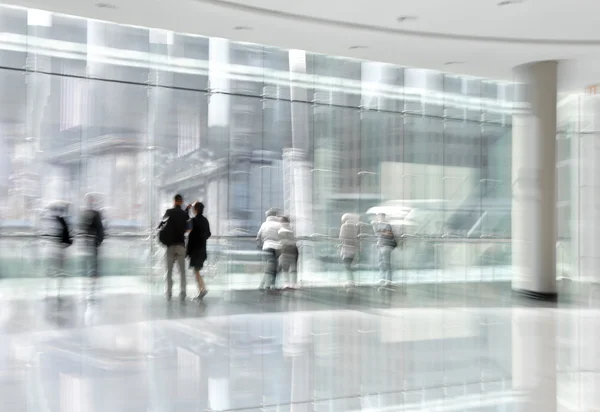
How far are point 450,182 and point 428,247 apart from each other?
2.14m

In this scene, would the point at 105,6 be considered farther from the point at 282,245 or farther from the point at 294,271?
the point at 294,271

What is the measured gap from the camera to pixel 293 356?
23.1 feet

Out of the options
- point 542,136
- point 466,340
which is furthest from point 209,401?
point 542,136

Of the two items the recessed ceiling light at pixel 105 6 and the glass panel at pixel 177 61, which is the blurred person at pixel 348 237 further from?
the recessed ceiling light at pixel 105 6

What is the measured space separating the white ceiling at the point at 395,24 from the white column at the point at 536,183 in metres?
0.66

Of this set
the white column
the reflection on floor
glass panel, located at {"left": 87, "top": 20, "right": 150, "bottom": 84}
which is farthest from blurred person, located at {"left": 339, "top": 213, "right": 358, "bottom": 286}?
glass panel, located at {"left": 87, "top": 20, "right": 150, "bottom": 84}

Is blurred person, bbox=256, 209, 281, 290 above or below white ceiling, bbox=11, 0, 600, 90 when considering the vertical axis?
below

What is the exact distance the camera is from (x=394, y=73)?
17.9 meters

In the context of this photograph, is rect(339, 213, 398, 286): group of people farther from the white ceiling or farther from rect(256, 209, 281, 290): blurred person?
the white ceiling

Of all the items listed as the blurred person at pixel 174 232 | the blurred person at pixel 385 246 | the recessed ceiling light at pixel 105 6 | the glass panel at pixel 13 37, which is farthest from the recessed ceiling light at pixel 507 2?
the glass panel at pixel 13 37

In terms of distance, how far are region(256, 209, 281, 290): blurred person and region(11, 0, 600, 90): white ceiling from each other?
11.9 ft

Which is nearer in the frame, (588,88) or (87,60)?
(87,60)

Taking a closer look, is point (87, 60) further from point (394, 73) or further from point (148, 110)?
point (394, 73)

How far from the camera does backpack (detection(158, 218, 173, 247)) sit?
11.3 meters
